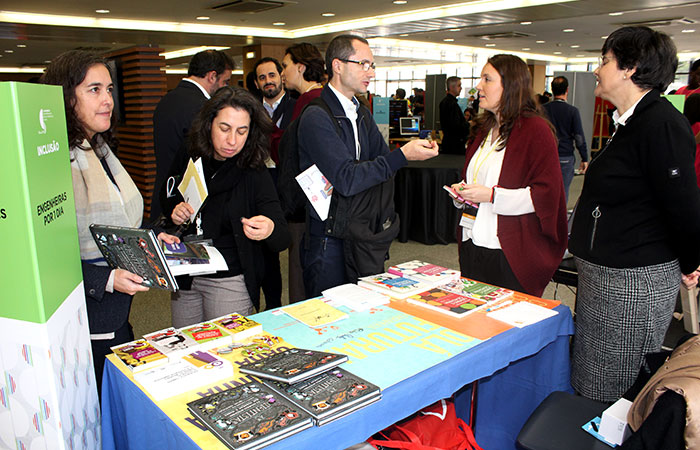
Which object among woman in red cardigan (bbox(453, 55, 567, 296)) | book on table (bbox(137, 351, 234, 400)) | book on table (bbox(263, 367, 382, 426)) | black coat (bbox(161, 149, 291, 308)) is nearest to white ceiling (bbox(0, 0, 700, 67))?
woman in red cardigan (bbox(453, 55, 567, 296))

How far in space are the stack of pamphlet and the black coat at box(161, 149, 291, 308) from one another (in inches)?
26.5

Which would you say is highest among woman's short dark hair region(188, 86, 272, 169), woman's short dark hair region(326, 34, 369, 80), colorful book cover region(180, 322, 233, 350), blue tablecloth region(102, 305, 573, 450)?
woman's short dark hair region(326, 34, 369, 80)

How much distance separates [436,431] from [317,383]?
729 mm

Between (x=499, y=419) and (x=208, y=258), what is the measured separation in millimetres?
1306

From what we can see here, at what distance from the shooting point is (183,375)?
1.30m

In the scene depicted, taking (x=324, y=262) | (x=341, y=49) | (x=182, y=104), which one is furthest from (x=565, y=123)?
(x=324, y=262)

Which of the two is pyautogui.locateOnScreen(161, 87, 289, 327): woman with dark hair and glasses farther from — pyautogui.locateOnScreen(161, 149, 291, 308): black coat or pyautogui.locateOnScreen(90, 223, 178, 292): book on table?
pyautogui.locateOnScreen(90, 223, 178, 292): book on table

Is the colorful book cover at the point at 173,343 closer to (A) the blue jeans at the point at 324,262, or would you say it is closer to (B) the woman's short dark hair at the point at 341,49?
(A) the blue jeans at the point at 324,262

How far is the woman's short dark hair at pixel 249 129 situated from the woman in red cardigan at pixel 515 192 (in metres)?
0.81

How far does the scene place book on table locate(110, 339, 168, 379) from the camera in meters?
1.35

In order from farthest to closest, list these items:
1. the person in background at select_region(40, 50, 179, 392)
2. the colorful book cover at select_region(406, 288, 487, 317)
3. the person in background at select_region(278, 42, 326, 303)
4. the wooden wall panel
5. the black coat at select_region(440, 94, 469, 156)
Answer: the black coat at select_region(440, 94, 469, 156), the wooden wall panel, the person in background at select_region(278, 42, 326, 303), the colorful book cover at select_region(406, 288, 487, 317), the person in background at select_region(40, 50, 179, 392)

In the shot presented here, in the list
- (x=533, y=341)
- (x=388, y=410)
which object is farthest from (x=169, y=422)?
(x=533, y=341)

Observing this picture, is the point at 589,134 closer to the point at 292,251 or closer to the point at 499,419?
the point at 292,251

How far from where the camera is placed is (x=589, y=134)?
1117 centimetres
